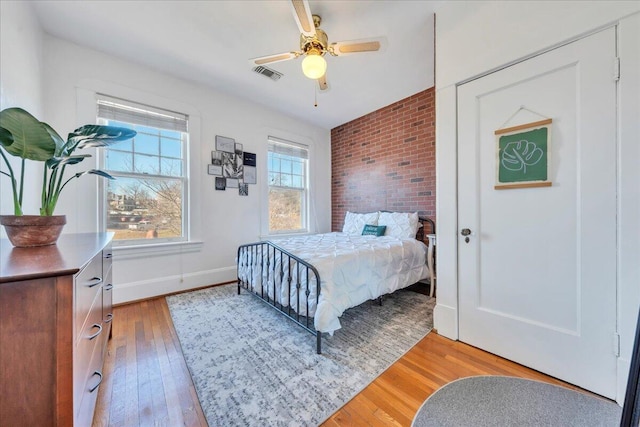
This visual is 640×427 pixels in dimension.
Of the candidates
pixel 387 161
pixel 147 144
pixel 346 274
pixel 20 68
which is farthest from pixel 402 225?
pixel 20 68

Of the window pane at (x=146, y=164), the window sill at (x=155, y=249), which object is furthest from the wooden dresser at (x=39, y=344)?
the window pane at (x=146, y=164)

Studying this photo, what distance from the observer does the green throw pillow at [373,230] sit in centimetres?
339

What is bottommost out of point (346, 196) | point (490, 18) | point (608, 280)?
point (608, 280)

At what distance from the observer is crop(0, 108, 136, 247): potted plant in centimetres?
95

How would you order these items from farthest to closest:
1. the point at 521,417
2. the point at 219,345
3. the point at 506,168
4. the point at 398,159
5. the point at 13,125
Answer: the point at 398,159 < the point at 219,345 < the point at 506,168 < the point at 521,417 < the point at 13,125

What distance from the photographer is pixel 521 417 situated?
48.8 inches

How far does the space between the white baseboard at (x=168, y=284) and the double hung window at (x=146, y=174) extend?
1.63 ft

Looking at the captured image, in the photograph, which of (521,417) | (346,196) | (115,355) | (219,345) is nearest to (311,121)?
(346,196)

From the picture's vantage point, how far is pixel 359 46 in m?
1.89

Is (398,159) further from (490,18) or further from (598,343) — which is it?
(598,343)

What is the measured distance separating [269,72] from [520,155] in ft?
8.78

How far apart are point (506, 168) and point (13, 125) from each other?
8.83ft

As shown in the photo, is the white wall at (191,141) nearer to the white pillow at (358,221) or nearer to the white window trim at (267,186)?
the white window trim at (267,186)

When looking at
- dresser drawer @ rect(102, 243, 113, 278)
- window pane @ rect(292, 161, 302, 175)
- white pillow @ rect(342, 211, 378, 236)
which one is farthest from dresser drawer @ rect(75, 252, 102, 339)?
window pane @ rect(292, 161, 302, 175)
